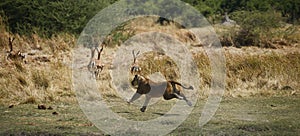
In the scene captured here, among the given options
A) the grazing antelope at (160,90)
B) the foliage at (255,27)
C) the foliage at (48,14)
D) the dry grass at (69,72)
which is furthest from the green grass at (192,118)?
the foliage at (255,27)

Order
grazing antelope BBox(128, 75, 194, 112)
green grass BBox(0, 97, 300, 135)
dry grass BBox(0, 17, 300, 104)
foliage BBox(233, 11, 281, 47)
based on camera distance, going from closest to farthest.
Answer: green grass BBox(0, 97, 300, 135) → grazing antelope BBox(128, 75, 194, 112) → dry grass BBox(0, 17, 300, 104) → foliage BBox(233, 11, 281, 47)

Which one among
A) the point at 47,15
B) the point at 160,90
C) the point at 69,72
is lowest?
the point at 69,72

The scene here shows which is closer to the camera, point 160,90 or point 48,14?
point 160,90

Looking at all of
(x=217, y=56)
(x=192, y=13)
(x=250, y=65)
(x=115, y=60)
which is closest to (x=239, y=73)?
(x=250, y=65)

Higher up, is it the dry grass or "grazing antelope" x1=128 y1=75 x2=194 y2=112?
"grazing antelope" x1=128 y1=75 x2=194 y2=112

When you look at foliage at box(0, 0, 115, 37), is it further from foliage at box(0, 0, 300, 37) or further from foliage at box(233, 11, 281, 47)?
foliage at box(233, 11, 281, 47)

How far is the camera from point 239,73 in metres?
14.9

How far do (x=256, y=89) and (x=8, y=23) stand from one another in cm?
1031

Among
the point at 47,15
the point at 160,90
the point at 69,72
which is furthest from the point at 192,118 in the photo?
the point at 47,15

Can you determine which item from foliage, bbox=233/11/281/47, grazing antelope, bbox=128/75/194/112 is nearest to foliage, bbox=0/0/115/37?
foliage, bbox=233/11/281/47

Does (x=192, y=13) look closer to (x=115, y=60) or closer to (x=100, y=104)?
(x=115, y=60)

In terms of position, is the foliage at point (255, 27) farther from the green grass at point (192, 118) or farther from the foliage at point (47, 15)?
the green grass at point (192, 118)

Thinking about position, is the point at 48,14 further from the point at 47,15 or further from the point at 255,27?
the point at 255,27

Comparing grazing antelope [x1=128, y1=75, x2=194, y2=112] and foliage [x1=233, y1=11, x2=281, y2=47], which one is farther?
foliage [x1=233, y1=11, x2=281, y2=47]
